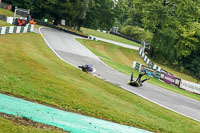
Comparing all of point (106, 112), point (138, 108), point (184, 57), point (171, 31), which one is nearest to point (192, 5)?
point (171, 31)

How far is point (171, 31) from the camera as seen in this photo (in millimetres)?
46938

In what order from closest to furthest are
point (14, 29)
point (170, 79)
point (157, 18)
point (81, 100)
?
point (81, 100) < point (14, 29) < point (170, 79) < point (157, 18)

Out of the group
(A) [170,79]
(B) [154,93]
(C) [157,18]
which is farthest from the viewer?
(C) [157,18]

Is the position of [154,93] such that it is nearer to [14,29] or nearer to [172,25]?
[14,29]

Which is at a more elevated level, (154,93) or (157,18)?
(157,18)

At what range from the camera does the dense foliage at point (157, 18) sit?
153 feet

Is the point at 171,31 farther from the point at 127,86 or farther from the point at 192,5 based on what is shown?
the point at 127,86

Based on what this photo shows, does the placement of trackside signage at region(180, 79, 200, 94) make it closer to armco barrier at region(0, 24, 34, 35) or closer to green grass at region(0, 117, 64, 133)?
armco barrier at region(0, 24, 34, 35)

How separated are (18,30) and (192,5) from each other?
27.6 meters

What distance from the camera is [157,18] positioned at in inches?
1845

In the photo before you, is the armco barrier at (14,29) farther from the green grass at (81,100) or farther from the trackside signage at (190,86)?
the trackside signage at (190,86)

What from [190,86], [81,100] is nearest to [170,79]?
[190,86]

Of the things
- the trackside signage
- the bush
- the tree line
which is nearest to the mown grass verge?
the trackside signage

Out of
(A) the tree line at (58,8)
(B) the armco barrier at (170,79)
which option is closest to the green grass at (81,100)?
(B) the armco barrier at (170,79)
